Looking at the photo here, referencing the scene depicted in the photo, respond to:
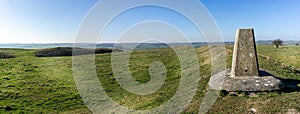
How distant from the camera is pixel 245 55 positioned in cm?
2692

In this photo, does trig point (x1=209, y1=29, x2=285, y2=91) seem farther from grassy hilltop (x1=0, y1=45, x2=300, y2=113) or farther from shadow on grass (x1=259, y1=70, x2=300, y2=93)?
grassy hilltop (x1=0, y1=45, x2=300, y2=113)

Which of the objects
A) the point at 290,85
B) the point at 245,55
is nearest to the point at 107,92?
the point at 245,55

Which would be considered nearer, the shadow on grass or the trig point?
the shadow on grass

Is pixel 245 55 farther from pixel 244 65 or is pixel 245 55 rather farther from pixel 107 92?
pixel 107 92

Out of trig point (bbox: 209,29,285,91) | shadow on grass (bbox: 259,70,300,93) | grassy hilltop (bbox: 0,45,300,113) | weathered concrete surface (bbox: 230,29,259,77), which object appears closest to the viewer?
grassy hilltop (bbox: 0,45,300,113)

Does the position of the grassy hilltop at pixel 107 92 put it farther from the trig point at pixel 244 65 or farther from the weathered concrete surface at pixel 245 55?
the weathered concrete surface at pixel 245 55

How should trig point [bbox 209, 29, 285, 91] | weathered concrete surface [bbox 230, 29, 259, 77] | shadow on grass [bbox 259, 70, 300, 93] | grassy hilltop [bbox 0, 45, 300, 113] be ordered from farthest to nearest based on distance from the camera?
weathered concrete surface [bbox 230, 29, 259, 77] → trig point [bbox 209, 29, 285, 91] → shadow on grass [bbox 259, 70, 300, 93] → grassy hilltop [bbox 0, 45, 300, 113]

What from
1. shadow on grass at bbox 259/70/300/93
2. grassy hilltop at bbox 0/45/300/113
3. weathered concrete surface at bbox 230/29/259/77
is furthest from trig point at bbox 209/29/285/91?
grassy hilltop at bbox 0/45/300/113

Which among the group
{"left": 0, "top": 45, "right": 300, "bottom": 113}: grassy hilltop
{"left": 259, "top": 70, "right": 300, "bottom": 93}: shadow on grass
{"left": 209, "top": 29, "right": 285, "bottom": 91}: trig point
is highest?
{"left": 209, "top": 29, "right": 285, "bottom": 91}: trig point

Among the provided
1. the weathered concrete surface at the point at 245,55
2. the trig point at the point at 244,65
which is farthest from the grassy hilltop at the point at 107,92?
the weathered concrete surface at the point at 245,55

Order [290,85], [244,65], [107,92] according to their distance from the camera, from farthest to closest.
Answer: [107,92]
[244,65]
[290,85]

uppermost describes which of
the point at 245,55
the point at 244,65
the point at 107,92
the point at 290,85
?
the point at 245,55

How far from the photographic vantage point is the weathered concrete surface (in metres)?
26.6

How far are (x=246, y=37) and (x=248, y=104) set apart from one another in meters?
7.59
